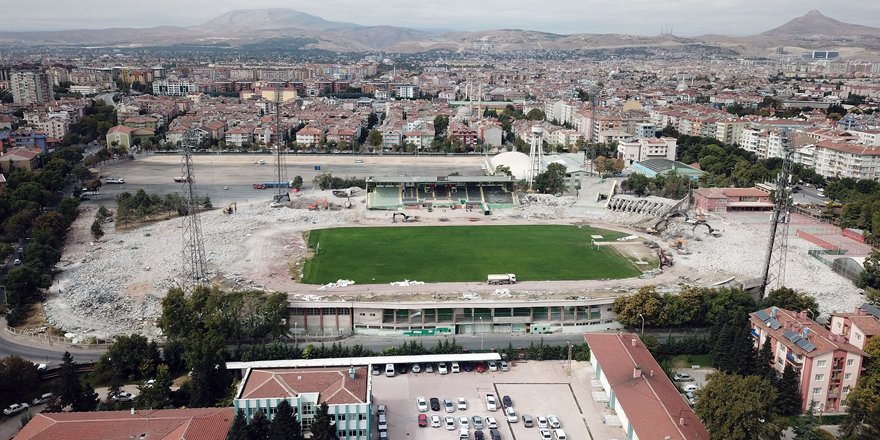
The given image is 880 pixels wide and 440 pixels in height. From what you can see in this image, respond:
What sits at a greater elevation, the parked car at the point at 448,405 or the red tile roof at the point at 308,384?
the red tile roof at the point at 308,384

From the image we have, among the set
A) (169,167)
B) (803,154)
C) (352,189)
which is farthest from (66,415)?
(803,154)

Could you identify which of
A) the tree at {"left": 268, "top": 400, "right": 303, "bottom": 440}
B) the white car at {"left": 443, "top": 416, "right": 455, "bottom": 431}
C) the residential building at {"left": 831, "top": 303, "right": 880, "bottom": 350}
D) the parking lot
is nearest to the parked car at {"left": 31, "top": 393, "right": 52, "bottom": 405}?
the tree at {"left": 268, "top": 400, "right": 303, "bottom": 440}

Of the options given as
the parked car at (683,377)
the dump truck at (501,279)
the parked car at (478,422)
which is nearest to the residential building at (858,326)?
the parked car at (683,377)

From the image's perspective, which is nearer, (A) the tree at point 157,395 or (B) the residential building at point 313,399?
(B) the residential building at point 313,399

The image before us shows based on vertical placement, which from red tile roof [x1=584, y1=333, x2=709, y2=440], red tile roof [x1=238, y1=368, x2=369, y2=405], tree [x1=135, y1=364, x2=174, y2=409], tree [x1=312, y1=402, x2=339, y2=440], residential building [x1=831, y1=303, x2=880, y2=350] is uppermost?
residential building [x1=831, y1=303, x2=880, y2=350]

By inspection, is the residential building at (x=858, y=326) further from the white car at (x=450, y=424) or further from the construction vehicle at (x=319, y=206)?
the construction vehicle at (x=319, y=206)

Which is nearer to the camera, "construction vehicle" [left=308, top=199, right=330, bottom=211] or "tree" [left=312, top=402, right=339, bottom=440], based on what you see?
"tree" [left=312, top=402, right=339, bottom=440]

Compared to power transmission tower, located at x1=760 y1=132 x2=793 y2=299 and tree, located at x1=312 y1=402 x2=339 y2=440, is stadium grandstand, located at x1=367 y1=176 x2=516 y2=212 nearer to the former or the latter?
power transmission tower, located at x1=760 y1=132 x2=793 y2=299

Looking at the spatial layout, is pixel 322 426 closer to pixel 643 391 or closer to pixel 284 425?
pixel 284 425
